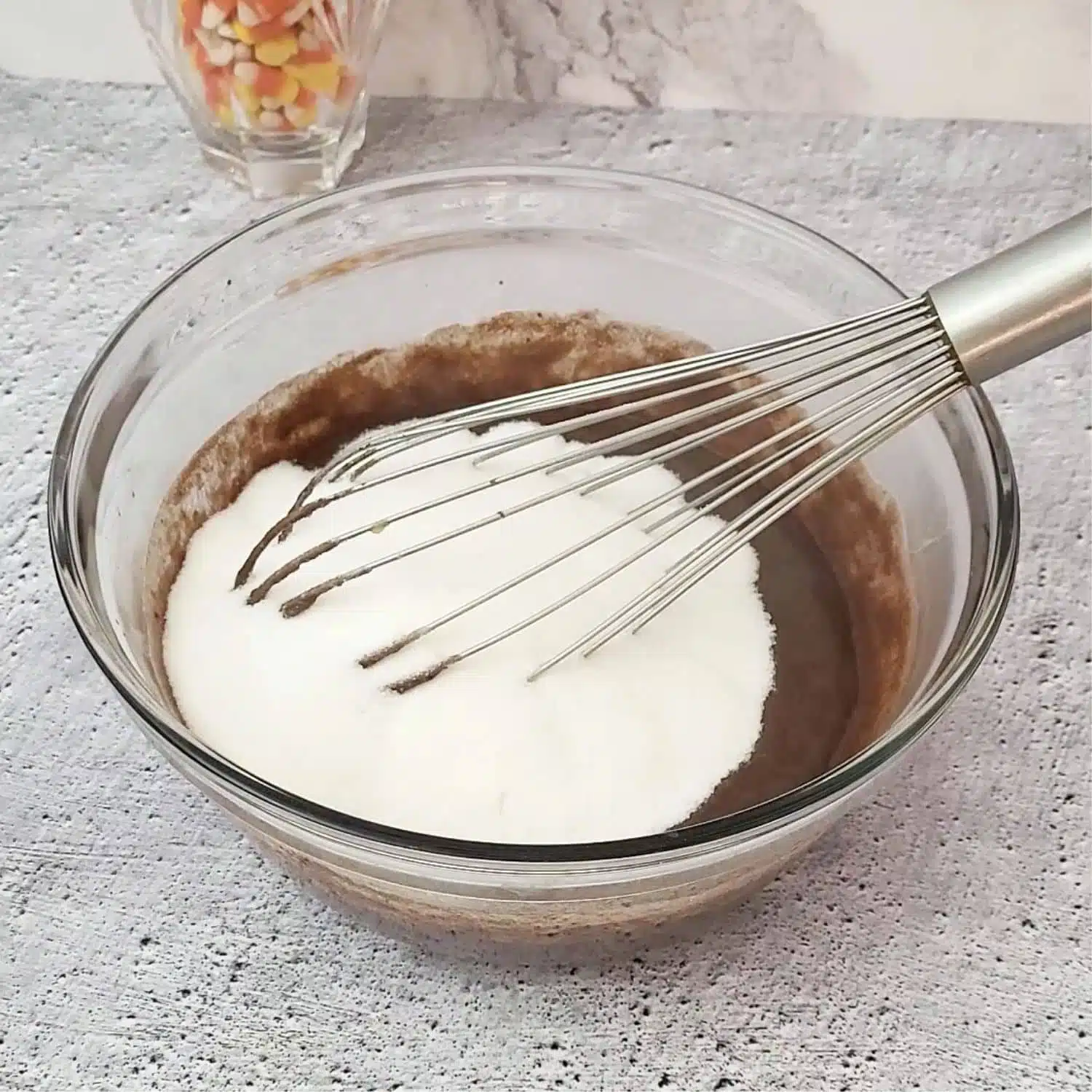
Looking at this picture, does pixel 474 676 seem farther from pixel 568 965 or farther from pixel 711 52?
pixel 711 52

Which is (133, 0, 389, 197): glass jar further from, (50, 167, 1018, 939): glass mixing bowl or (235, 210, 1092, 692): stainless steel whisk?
(235, 210, 1092, 692): stainless steel whisk

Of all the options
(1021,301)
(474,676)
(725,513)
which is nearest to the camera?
(1021,301)

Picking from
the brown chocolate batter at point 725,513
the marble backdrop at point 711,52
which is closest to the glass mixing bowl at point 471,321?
the brown chocolate batter at point 725,513

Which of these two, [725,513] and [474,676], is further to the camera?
[725,513]

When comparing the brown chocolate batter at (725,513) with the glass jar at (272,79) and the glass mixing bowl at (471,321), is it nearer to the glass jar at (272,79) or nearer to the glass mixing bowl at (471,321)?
the glass mixing bowl at (471,321)

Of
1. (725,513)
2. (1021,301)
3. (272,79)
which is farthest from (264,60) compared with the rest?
(1021,301)

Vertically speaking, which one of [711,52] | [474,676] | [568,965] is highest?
[711,52]
